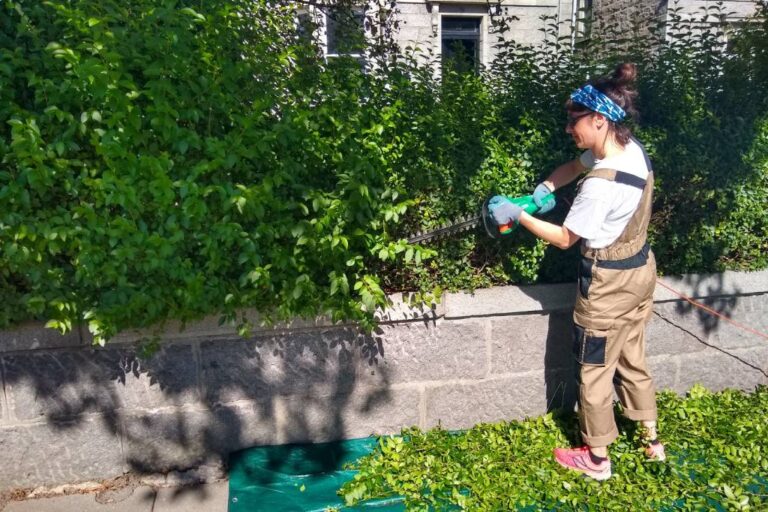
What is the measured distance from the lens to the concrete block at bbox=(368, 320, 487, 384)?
3385 millimetres

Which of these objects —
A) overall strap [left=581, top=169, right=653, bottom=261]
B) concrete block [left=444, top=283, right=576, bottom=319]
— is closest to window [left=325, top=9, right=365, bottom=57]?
concrete block [left=444, top=283, right=576, bottom=319]

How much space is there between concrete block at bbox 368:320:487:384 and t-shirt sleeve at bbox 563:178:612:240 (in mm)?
901

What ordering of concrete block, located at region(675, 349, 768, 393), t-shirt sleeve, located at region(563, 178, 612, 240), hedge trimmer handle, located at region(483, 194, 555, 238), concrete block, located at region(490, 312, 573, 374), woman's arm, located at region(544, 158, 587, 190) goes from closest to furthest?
t-shirt sleeve, located at region(563, 178, 612, 240) < hedge trimmer handle, located at region(483, 194, 555, 238) < woman's arm, located at region(544, 158, 587, 190) < concrete block, located at region(490, 312, 573, 374) < concrete block, located at region(675, 349, 768, 393)

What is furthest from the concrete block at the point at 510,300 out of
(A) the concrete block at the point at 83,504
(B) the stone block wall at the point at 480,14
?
(B) the stone block wall at the point at 480,14

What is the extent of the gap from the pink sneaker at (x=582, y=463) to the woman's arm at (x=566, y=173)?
147 cm

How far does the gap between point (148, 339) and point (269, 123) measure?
1288mm

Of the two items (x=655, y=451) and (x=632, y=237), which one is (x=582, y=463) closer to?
(x=655, y=451)

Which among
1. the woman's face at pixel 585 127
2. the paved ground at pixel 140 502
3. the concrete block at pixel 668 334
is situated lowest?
the paved ground at pixel 140 502

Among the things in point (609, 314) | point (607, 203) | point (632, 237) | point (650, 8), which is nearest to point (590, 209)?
point (607, 203)

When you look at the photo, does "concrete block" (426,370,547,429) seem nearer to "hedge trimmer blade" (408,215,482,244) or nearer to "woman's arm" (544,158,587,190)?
"hedge trimmer blade" (408,215,482,244)

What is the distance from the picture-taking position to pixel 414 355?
3430 millimetres

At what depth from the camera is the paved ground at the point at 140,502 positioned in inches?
121

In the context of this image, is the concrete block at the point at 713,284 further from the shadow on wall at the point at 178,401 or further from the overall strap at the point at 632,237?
the shadow on wall at the point at 178,401

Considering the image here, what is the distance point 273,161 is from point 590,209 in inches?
61.5
